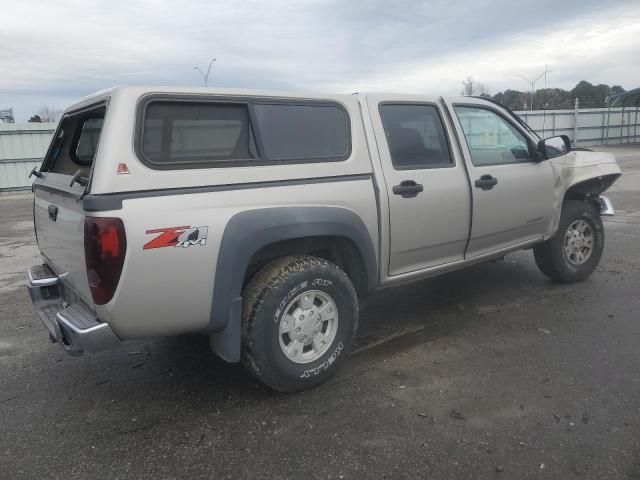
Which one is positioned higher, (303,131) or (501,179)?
(303,131)

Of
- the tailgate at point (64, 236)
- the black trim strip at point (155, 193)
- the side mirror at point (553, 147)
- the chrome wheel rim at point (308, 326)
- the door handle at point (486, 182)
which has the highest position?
the side mirror at point (553, 147)

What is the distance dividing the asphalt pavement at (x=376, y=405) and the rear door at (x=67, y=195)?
32.5 inches

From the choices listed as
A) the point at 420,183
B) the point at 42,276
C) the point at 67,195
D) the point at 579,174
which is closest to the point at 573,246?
the point at 579,174

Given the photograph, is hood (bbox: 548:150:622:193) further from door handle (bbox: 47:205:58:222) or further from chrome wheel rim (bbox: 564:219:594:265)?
door handle (bbox: 47:205:58:222)

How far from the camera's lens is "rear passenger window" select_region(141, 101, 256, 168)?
2900 millimetres

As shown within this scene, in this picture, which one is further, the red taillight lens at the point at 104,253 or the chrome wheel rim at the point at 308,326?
the chrome wheel rim at the point at 308,326

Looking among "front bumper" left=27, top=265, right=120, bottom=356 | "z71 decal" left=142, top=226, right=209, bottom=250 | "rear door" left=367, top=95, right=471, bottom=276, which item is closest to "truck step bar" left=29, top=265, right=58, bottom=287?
"front bumper" left=27, top=265, right=120, bottom=356

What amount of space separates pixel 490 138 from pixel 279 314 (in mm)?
2681

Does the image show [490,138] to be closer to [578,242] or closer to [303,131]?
[578,242]

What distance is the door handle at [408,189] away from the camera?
12.3 feet

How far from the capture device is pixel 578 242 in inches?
214

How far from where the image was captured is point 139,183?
2.74 m

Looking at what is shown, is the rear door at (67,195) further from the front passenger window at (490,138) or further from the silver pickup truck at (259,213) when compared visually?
the front passenger window at (490,138)

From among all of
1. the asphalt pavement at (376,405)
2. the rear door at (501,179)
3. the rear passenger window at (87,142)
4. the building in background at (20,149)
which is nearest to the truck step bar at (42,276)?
the asphalt pavement at (376,405)
